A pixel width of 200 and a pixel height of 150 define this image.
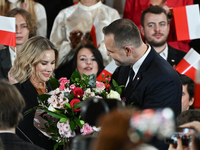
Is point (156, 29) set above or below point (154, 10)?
below

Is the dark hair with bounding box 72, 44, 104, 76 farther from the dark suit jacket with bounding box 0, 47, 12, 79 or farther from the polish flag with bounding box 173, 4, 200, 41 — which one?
the polish flag with bounding box 173, 4, 200, 41

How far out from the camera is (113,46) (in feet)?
8.48

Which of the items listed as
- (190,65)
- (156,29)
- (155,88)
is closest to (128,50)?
(155,88)

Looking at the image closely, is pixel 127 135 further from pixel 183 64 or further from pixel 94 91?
pixel 183 64

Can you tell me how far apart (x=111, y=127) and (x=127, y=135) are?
0.16ft

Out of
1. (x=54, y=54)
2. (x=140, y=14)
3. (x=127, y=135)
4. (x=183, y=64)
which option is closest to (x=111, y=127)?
(x=127, y=135)

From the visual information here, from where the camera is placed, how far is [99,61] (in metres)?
3.92

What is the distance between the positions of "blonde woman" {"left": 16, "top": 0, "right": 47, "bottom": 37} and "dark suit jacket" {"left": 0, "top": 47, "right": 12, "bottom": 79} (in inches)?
21.4

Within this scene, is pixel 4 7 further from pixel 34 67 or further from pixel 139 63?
pixel 139 63

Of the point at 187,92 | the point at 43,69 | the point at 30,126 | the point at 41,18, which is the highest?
the point at 41,18

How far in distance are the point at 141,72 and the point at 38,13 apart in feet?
7.44

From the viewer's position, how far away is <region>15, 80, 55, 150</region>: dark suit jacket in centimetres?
260

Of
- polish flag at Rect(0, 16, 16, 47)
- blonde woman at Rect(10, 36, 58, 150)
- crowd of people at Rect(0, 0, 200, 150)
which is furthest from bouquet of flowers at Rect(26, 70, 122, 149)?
polish flag at Rect(0, 16, 16, 47)

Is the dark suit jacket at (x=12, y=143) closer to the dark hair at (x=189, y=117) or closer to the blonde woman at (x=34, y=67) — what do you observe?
the dark hair at (x=189, y=117)
